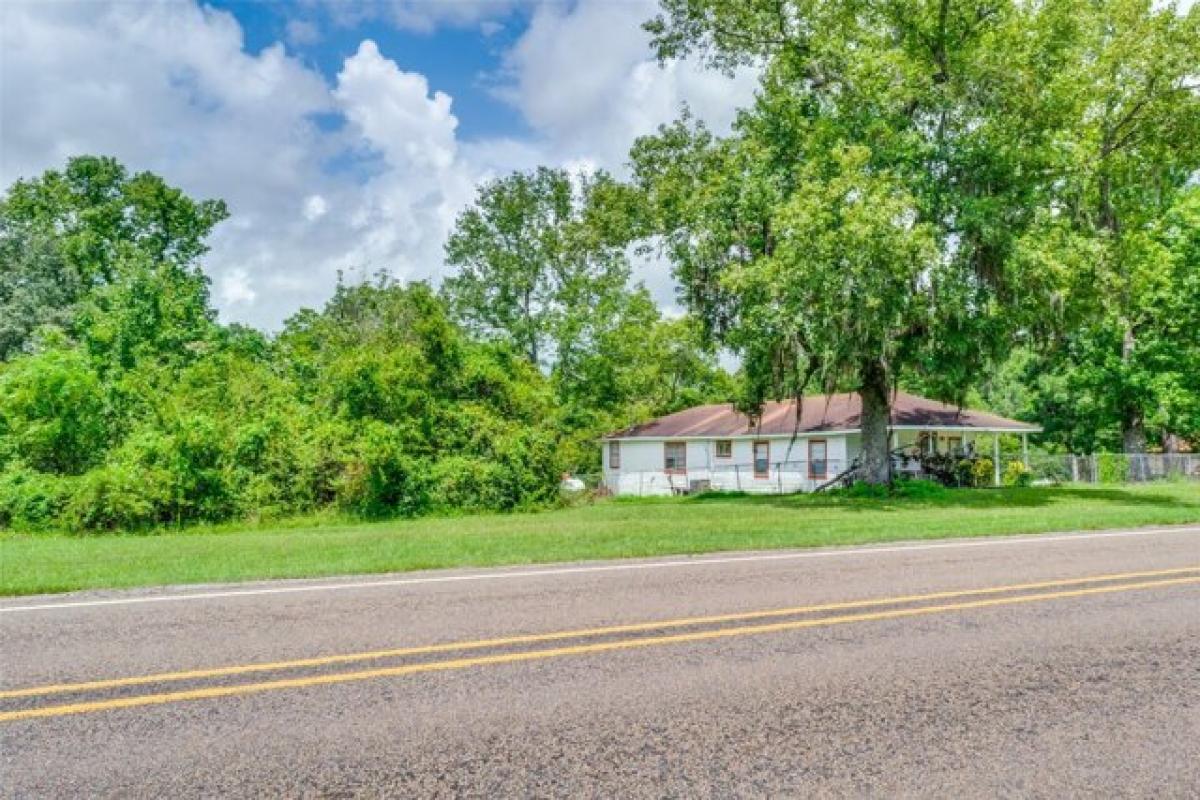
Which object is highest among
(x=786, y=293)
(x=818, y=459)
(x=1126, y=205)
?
(x=1126, y=205)

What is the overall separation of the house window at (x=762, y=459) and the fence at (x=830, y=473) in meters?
0.06

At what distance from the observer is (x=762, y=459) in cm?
3322

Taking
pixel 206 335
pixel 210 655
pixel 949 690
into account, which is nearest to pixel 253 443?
pixel 206 335

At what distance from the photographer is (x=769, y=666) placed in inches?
201

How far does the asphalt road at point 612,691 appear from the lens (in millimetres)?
3559

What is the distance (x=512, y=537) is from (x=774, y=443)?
2136 centimetres

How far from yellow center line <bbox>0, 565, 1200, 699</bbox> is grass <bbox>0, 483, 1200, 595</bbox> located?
151 inches

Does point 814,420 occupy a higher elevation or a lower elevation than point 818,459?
higher

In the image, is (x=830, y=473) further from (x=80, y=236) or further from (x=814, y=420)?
(x=80, y=236)

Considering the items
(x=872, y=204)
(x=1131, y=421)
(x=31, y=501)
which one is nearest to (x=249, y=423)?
(x=31, y=501)

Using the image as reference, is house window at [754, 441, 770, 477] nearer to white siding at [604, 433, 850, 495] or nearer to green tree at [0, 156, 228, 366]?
white siding at [604, 433, 850, 495]

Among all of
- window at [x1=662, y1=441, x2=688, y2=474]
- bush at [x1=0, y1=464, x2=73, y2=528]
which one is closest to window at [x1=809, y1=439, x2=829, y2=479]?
window at [x1=662, y1=441, x2=688, y2=474]

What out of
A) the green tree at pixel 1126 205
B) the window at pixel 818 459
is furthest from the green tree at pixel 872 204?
the window at pixel 818 459

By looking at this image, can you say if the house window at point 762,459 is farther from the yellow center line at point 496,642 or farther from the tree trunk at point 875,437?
the yellow center line at point 496,642
